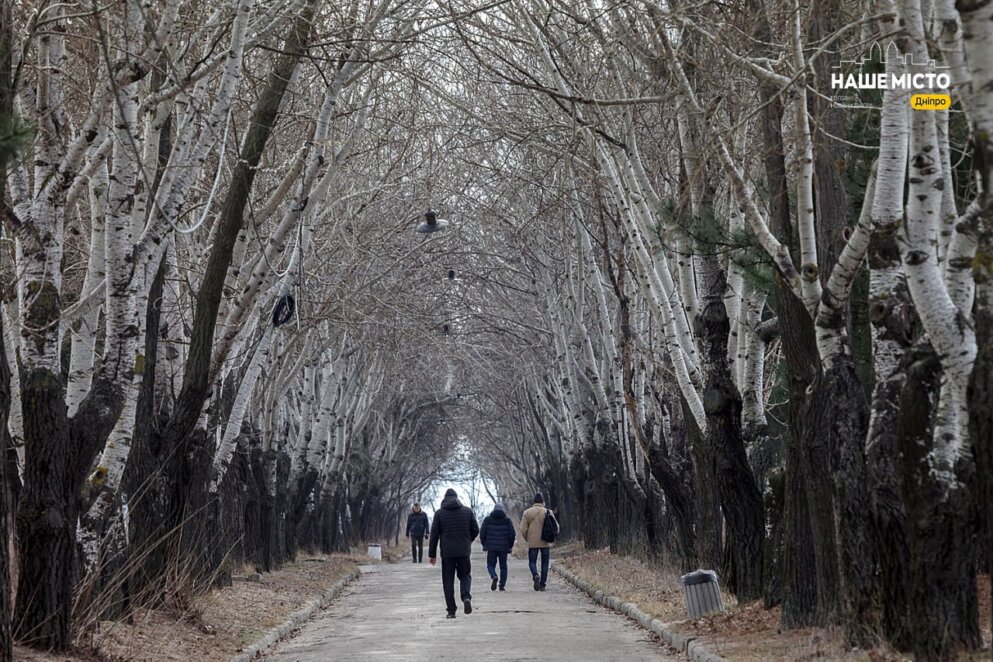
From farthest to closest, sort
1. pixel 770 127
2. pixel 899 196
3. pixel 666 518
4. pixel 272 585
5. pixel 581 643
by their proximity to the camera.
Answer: pixel 666 518 < pixel 272 585 < pixel 581 643 < pixel 770 127 < pixel 899 196

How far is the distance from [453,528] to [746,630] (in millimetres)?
5957

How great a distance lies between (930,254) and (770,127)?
4878 mm

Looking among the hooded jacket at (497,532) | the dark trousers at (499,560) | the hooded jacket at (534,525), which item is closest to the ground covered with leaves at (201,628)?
the hooded jacket at (497,532)

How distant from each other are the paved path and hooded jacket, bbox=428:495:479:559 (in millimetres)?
915

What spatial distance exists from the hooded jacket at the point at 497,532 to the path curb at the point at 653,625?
162 centimetres

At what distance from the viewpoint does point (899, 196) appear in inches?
353

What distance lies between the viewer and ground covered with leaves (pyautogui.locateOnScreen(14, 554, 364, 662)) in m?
10.4

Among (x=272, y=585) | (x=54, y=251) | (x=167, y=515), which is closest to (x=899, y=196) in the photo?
(x=54, y=251)

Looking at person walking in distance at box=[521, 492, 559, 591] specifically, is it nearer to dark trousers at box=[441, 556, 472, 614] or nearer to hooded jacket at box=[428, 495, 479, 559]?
hooded jacket at box=[428, 495, 479, 559]

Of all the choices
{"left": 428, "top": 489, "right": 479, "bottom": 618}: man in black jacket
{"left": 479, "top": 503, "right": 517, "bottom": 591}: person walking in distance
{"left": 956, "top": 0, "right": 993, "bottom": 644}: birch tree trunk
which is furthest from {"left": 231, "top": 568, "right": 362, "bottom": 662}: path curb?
{"left": 956, "top": 0, "right": 993, "bottom": 644}: birch tree trunk

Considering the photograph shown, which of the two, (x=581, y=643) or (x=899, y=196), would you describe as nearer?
(x=899, y=196)

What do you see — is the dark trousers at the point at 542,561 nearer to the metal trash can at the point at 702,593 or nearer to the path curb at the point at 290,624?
the path curb at the point at 290,624

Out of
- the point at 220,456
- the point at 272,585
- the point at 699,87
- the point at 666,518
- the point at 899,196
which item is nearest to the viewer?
the point at 899,196

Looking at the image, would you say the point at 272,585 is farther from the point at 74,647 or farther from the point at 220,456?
the point at 74,647
